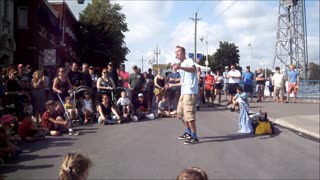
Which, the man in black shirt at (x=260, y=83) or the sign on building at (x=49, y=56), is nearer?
the sign on building at (x=49, y=56)

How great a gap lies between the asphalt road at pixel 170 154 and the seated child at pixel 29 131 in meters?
0.23

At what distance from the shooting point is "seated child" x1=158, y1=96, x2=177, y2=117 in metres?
15.2

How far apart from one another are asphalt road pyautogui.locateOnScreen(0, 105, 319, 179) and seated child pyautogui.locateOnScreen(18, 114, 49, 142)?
0.23m

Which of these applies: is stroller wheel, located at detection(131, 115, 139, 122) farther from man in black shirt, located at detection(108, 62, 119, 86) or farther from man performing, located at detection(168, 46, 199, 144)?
man performing, located at detection(168, 46, 199, 144)

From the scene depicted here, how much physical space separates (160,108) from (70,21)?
4277 centimetres

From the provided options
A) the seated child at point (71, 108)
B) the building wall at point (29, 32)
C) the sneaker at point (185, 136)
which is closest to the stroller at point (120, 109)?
the seated child at point (71, 108)

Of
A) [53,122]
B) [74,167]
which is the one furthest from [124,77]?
[74,167]

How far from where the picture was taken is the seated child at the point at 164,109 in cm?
1522

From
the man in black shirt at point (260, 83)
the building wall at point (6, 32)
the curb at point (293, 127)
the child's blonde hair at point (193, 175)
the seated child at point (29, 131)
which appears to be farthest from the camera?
the building wall at point (6, 32)

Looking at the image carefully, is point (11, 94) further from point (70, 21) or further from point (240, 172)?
point (70, 21)

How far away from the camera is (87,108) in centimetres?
1370

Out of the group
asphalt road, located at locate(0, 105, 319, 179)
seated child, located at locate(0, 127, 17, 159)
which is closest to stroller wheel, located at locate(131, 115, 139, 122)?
asphalt road, located at locate(0, 105, 319, 179)

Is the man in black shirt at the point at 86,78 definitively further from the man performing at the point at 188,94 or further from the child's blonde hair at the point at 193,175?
the child's blonde hair at the point at 193,175

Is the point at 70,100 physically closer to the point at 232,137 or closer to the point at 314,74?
the point at 232,137
